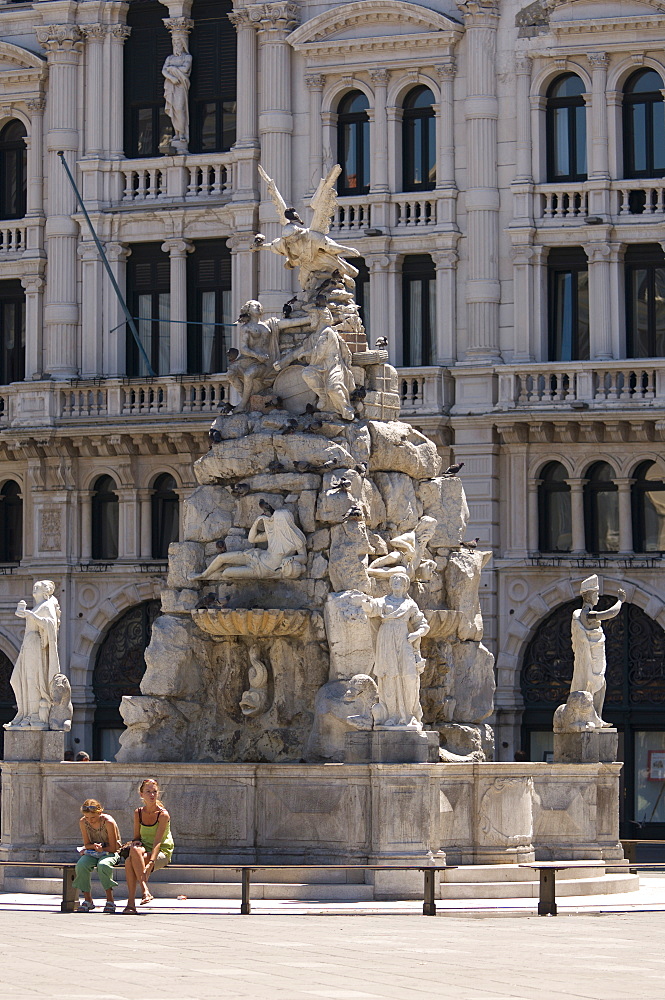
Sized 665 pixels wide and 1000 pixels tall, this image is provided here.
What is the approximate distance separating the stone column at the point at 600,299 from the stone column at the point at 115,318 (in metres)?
10.4

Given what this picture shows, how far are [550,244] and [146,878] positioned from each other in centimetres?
2585

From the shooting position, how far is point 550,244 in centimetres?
5453

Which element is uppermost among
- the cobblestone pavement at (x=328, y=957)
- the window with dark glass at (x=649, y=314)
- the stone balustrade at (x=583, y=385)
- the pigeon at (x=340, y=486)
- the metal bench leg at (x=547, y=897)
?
the window with dark glass at (x=649, y=314)

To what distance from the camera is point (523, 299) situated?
2146 inches

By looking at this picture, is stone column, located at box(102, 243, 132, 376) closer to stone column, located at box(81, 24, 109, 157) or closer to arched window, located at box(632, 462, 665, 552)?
stone column, located at box(81, 24, 109, 157)

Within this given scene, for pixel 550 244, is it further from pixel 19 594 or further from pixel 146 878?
pixel 146 878

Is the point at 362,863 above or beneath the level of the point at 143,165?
beneath

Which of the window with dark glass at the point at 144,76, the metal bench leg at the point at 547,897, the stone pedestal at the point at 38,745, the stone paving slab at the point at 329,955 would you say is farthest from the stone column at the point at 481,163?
the metal bench leg at the point at 547,897

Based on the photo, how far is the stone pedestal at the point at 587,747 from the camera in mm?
39719

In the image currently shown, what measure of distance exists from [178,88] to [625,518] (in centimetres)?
1403

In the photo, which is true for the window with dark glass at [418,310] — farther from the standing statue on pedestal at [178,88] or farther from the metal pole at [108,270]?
the standing statue on pedestal at [178,88]

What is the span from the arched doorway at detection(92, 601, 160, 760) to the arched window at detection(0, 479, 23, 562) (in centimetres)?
334

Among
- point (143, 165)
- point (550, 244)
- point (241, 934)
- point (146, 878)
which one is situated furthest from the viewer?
point (143, 165)

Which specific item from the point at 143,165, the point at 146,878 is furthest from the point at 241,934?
the point at 143,165
